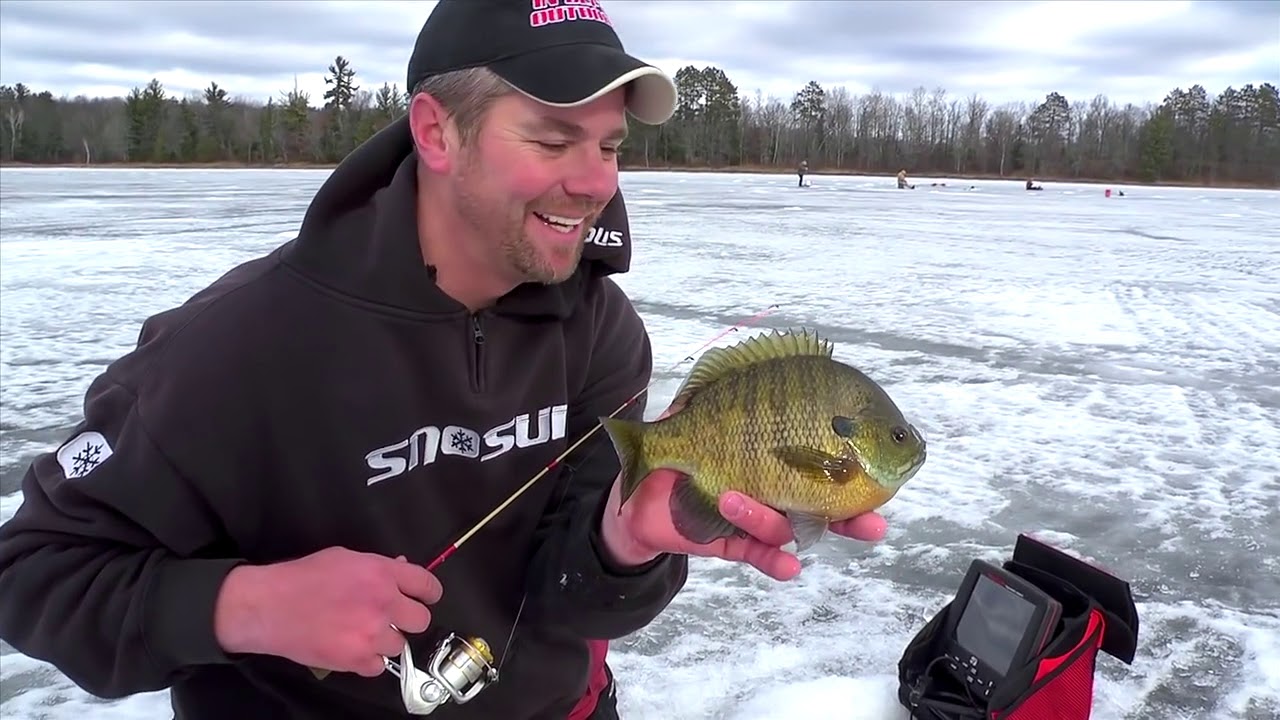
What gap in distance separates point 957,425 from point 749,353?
3458mm

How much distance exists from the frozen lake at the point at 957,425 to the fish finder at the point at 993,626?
27 cm

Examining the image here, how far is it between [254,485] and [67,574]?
Result: 32 centimetres

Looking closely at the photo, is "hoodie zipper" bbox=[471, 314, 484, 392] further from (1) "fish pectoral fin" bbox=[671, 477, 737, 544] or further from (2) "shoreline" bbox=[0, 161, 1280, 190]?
(2) "shoreline" bbox=[0, 161, 1280, 190]

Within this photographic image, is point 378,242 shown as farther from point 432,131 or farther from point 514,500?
point 514,500

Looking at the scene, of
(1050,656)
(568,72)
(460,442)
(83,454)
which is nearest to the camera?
(83,454)

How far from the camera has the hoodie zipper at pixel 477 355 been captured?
187 cm

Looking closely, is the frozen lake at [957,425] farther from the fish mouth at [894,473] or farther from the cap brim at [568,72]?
the cap brim at [568,72]

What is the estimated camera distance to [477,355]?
188 centimetres

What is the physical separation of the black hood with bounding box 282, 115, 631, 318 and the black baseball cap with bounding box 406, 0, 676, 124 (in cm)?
19

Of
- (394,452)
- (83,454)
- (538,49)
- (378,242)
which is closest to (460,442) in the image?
(394,452)

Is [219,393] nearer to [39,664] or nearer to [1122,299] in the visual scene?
[39,664]

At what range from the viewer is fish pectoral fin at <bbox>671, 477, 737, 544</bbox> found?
1.61 meters

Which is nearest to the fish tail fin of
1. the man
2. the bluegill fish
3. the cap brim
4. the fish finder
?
the bluegill fish

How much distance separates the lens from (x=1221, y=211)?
23.6m
